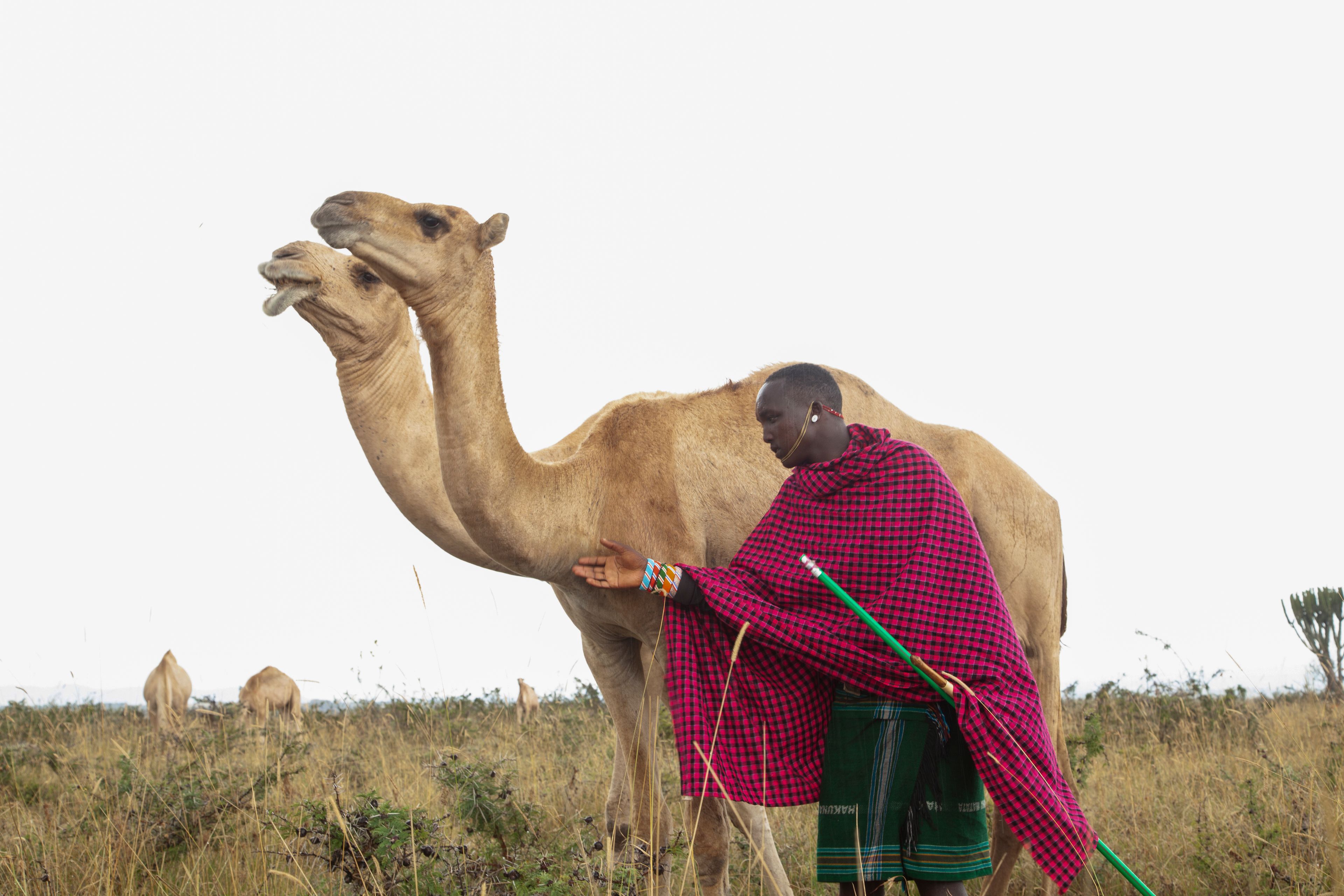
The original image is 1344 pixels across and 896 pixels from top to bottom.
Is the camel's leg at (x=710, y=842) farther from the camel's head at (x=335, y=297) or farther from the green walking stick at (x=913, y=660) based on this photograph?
the camel's head at (x=335, y=297)

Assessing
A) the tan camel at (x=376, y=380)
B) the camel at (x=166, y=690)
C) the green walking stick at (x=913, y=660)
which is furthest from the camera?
the camel at (x=166, y=690)

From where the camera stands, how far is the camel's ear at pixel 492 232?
4.40 metres

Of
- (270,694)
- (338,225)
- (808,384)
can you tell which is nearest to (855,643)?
(808,384)

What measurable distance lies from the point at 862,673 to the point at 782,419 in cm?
96

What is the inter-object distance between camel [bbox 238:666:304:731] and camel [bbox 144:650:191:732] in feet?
3.79

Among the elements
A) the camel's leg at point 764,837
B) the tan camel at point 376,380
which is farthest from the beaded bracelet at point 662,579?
the tan camel at point 376,380

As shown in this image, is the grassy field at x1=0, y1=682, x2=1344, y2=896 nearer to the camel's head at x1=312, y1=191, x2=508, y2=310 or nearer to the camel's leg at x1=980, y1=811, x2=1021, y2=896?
the camel's leg at x1=980, y1=811, x2=1021, y2=896

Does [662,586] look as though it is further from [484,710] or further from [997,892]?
[484,710]

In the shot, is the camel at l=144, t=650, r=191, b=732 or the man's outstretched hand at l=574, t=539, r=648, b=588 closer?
the man's outstretched hand at l=574, t=539, r=648, b=588

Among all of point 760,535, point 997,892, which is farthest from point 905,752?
point 997,892

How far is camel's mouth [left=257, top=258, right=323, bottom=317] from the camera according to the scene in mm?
4910

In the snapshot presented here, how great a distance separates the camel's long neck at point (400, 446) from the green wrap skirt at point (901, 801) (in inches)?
94.4

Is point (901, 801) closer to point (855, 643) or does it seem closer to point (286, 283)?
point (855, 643)

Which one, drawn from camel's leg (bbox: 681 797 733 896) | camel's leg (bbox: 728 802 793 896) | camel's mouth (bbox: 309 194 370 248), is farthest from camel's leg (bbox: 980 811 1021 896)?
camel's mouth (bbox: 309 194 370 248)
